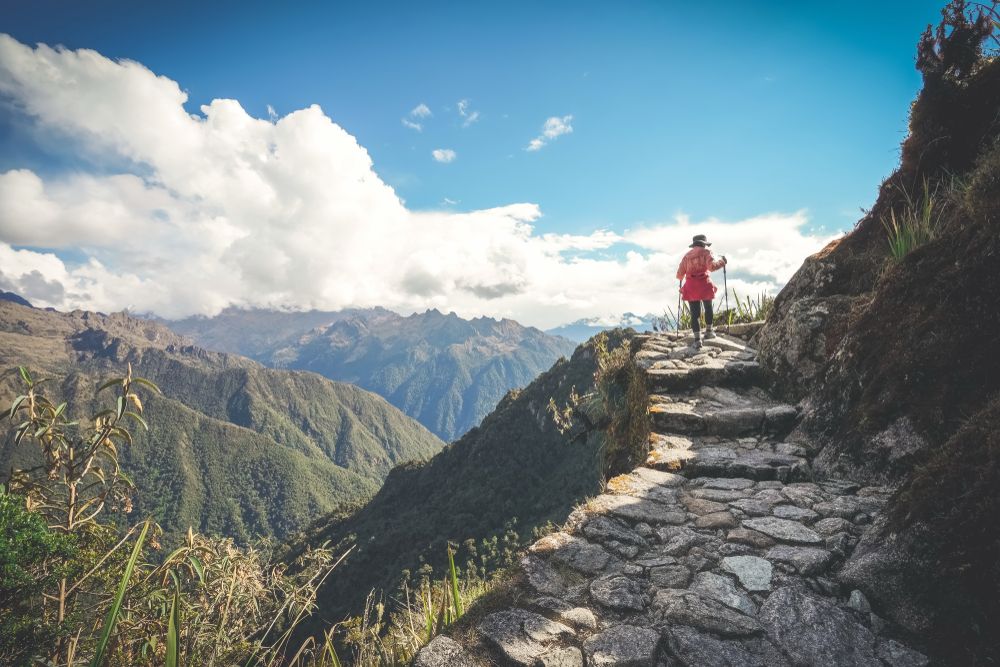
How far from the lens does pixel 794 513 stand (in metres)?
3.71

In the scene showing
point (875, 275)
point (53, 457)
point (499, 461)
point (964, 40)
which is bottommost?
point (499, 461)

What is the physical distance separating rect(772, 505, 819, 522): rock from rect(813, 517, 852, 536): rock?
11cm

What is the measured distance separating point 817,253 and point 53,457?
10.5 m

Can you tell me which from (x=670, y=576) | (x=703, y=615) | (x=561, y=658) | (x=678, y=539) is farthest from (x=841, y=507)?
(x=561, y=658)

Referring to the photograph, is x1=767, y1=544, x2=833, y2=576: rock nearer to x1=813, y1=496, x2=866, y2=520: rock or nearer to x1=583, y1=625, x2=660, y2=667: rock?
x1=813, y1=496, x2=866, y2=520: rock

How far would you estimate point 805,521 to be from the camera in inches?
140

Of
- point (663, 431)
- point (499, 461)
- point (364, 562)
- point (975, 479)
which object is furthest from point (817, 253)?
point (499, 461)

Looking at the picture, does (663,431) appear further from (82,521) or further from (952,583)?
(82,521)

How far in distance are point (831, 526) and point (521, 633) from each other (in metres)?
2.48

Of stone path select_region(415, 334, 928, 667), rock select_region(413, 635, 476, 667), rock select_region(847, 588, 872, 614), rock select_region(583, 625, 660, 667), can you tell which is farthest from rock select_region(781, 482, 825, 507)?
rock select_region(413, 635, 476, 667)

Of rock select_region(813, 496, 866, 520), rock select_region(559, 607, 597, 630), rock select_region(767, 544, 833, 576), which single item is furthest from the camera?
rock select_region(813, 496, 866, 520)

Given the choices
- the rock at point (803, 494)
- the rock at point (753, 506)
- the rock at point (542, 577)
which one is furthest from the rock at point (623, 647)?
the rock at point (803, 494)

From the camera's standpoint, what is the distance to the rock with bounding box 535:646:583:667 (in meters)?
2.35

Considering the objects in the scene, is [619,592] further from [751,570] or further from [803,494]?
[803,494]
